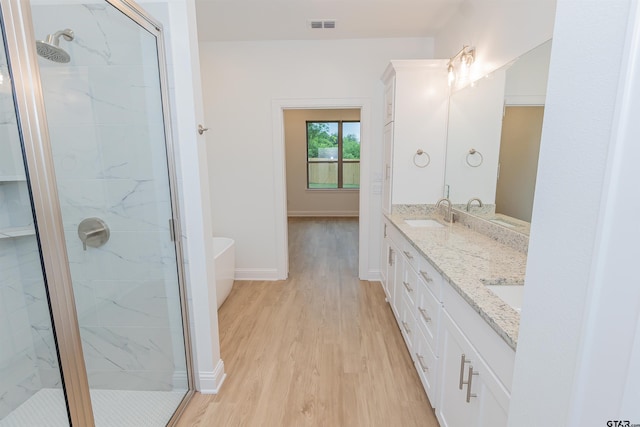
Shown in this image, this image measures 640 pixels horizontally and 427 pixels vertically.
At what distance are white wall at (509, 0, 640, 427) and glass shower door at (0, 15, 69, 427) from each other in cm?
144

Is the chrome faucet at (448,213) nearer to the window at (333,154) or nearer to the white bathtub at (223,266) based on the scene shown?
the white bathtub at (223,266)

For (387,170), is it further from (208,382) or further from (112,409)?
(112,409)

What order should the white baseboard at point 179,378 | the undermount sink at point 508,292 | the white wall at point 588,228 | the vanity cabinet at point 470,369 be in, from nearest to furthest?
the white wall at point 588,228 < the vanity cabinet at point 470,369 < the undermount sink at point 508,292 < the white baseboard at point 179,378

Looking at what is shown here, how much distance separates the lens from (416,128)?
2873 millimetres

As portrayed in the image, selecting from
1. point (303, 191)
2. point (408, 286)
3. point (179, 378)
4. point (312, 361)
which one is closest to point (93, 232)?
point (179, 378)

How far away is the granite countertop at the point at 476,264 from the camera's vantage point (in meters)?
1.01

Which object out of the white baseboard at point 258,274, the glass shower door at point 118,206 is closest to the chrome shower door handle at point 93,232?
the glass shower door at point 118,206

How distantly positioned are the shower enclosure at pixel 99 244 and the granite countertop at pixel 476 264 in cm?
144

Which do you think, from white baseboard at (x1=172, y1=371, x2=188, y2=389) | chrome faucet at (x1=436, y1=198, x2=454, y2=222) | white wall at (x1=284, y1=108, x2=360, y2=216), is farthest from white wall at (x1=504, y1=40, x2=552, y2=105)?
white wall at (x1=284, y1=108, x2=360, y2=216)

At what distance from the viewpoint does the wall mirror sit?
1.69m

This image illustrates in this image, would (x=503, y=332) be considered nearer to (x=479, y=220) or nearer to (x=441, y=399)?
(x=441, y=399)

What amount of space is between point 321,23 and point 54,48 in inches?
88.2

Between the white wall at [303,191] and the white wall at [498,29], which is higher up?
the white wall at [498,29]

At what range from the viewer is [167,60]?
5.11 ft
